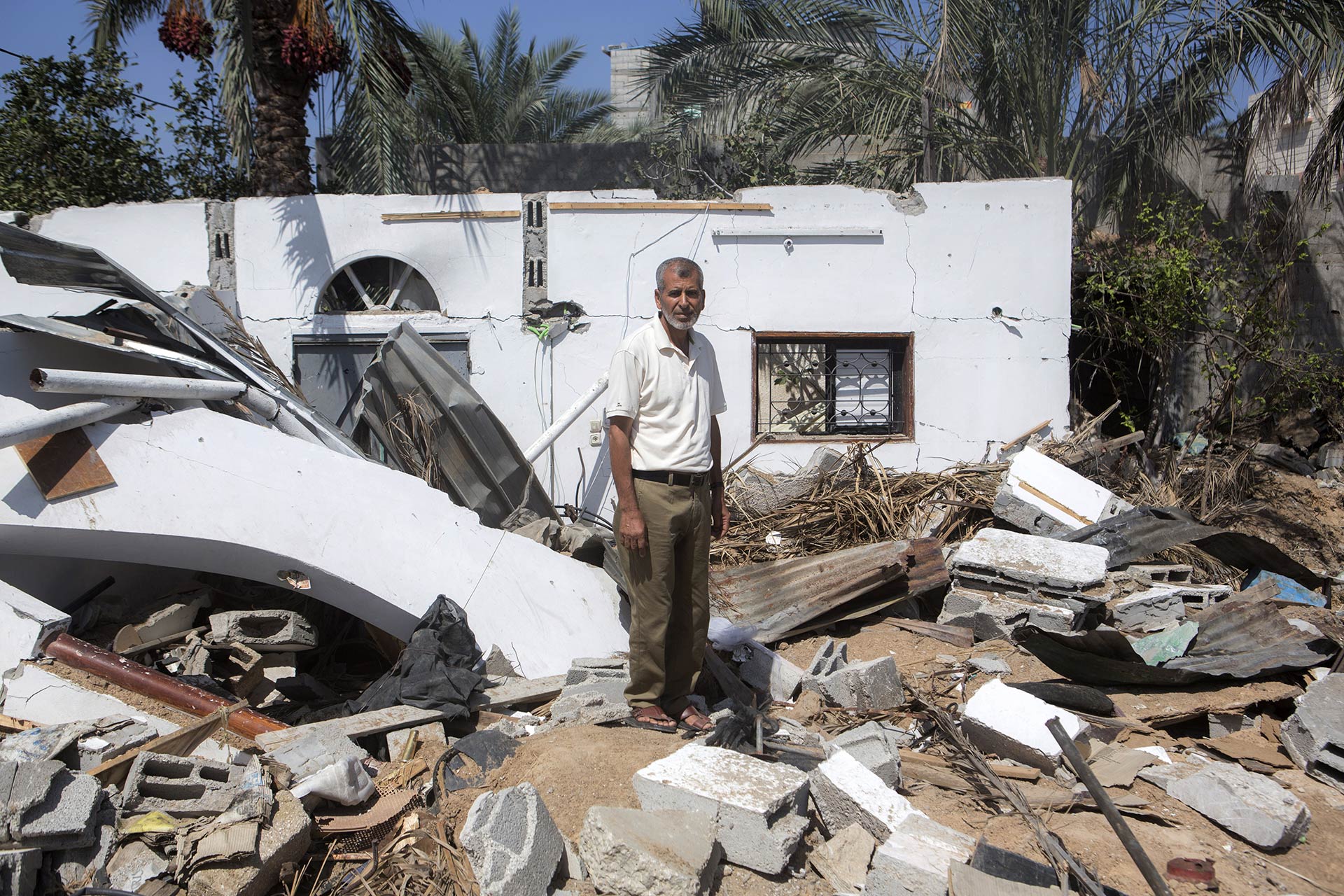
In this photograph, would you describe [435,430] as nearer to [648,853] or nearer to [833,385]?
[833,385]

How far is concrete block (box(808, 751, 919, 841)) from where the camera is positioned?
309cm

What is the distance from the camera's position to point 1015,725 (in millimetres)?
3586

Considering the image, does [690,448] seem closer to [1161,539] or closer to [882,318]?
[1161,539]

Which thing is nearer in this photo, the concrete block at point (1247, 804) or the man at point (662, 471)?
the concrete block at point (1247, 804)

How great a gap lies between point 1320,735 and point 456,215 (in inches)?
279

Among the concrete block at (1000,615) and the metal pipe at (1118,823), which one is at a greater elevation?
the metal pipe at (1118,823)

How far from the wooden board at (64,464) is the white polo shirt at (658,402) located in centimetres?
254

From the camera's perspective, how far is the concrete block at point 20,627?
3861 millimetres

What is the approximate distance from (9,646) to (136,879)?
1679mm

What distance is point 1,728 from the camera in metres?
3.71

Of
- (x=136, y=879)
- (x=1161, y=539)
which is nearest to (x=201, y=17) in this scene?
(x=136, y=879)

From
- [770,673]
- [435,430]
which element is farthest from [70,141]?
[770,673]

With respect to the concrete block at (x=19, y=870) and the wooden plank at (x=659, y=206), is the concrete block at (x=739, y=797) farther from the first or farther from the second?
the wooden plank at (x=659, y=206)

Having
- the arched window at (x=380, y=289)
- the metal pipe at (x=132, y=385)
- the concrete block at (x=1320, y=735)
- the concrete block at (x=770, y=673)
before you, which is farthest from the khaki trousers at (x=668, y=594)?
the arched window at (x=380, y=289)
